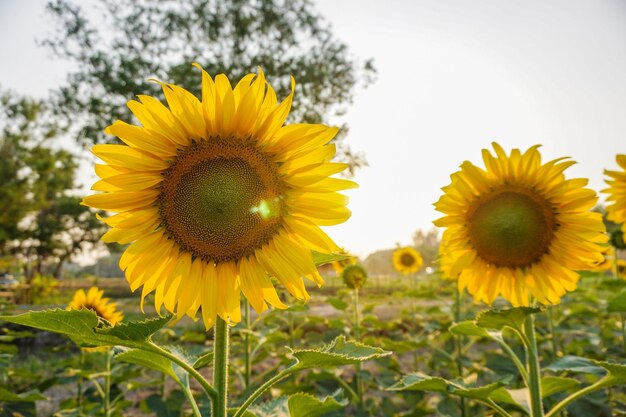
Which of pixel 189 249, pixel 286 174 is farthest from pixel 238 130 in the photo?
pixel 189 249

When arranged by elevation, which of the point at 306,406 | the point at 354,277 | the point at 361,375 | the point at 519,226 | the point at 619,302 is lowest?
the point at 361,375

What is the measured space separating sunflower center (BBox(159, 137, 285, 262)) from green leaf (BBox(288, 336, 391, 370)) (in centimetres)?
42

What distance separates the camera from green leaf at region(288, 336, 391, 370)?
43.6 inches

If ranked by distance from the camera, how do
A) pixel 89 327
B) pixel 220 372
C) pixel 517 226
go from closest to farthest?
pixel 89 327 → pixel 220 372 → pixel 517 226

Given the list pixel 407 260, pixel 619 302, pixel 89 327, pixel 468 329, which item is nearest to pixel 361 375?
pixel 468 329

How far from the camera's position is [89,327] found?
42.0 inches

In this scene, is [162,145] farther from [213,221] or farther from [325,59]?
[325,59]

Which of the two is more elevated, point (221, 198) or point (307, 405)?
point (221, 198)

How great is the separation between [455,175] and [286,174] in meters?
1.26

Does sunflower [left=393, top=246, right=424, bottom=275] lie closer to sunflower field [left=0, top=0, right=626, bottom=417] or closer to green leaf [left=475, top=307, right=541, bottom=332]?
sunflower field [left=0, top=0, right=626, bottom=417]

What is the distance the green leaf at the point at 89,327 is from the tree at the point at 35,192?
67.9 ft

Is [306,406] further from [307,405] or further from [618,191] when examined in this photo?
[618,191]

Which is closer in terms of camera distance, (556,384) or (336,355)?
(336,355)

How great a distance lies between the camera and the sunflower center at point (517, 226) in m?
2.28
